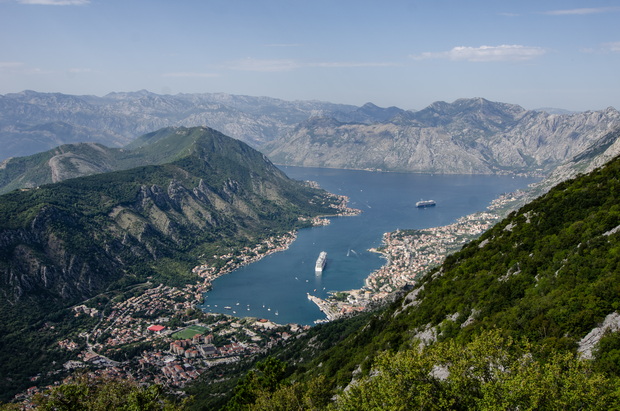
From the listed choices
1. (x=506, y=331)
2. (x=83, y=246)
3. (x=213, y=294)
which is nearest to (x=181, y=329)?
(x=213, y=294)

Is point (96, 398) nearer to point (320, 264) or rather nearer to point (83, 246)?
point (320, 264)

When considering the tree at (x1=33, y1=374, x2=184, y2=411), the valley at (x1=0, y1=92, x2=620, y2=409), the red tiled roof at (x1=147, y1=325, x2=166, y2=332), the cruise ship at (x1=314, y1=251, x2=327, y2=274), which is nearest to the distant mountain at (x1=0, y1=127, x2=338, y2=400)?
the valley at (x1=0, y1=92, x2=620, y2=409)

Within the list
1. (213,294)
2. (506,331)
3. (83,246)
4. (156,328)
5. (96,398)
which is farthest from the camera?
(83,246)

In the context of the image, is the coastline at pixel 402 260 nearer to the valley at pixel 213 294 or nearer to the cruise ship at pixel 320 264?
the valley at pixel 213 294

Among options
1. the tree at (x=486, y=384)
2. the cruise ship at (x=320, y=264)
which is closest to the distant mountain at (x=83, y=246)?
the cruise ship at (x=320, y=264)


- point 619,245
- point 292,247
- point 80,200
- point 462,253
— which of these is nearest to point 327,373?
point 462,253

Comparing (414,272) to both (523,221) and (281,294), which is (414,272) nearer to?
(281,294)

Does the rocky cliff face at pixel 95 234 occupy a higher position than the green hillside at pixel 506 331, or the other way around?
the green hillside at pixel 506 331

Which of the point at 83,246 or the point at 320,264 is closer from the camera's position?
the point at 83,246
